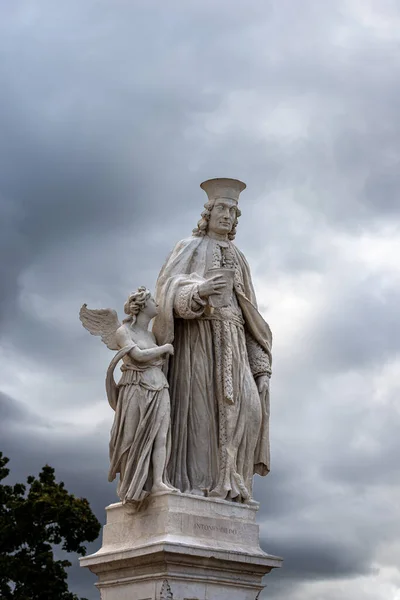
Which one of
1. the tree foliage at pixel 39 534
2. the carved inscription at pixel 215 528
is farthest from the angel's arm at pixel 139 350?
the tree foliage at pixel 39 534

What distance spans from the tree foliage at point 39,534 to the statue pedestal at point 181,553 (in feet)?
43.3

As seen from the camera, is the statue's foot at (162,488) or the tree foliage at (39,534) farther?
the tree foliage at (39,534)

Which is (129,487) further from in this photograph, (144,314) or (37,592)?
(37,592)

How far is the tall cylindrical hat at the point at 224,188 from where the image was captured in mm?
19047

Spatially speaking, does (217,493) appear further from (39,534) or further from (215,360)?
(39,534)

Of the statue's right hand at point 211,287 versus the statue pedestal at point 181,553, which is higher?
the statue's right hand at point 211,287

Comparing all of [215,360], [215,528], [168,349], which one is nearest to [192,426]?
[215,360]

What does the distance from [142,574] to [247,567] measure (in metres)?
1.44

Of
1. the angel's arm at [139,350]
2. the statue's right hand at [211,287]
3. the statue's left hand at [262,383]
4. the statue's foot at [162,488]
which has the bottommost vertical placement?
the statue's foot at [162,488]

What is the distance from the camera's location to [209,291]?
18109 millimetres

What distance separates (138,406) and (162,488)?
1.14 meters

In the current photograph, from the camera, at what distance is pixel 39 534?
32000 mm

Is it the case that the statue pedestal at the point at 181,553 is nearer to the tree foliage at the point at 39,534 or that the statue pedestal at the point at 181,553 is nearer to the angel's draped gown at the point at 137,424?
the angel's draped gown at the point at 137,424

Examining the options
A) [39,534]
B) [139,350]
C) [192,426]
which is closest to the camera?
[139,350]
